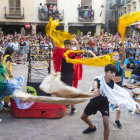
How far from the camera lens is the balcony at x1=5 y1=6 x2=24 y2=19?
2345cm

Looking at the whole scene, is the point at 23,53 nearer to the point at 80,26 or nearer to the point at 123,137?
the point at 123,137

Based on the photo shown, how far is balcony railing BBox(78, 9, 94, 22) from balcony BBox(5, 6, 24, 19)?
651 centimetres

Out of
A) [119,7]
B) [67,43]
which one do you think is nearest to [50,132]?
[67,43]

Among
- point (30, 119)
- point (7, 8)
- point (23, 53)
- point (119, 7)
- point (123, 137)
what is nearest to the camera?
point (123, 137)

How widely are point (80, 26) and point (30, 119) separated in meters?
22.6

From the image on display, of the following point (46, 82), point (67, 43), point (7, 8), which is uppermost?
point (7, 8)

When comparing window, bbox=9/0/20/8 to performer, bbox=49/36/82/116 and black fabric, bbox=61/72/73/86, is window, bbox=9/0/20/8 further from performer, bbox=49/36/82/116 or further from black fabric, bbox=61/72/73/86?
black fabric, bbox=61/72/73/86

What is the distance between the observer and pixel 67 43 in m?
4.56

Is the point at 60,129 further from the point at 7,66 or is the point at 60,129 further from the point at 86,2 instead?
the point at 86,2

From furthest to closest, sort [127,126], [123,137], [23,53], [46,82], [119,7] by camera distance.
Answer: [119,7] → [23,53] → [127,126] → [123,137] → [46,82]

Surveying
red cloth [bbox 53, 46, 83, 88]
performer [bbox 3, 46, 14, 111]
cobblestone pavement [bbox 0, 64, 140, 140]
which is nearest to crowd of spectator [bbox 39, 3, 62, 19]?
performer [bbox 3, 46, 14, 111]

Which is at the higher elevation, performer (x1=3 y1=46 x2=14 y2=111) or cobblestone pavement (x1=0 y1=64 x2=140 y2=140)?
performer (x1=3 y1=46 x2=14 y2=111)

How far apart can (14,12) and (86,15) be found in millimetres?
8101

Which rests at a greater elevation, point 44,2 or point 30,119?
point 44,2
